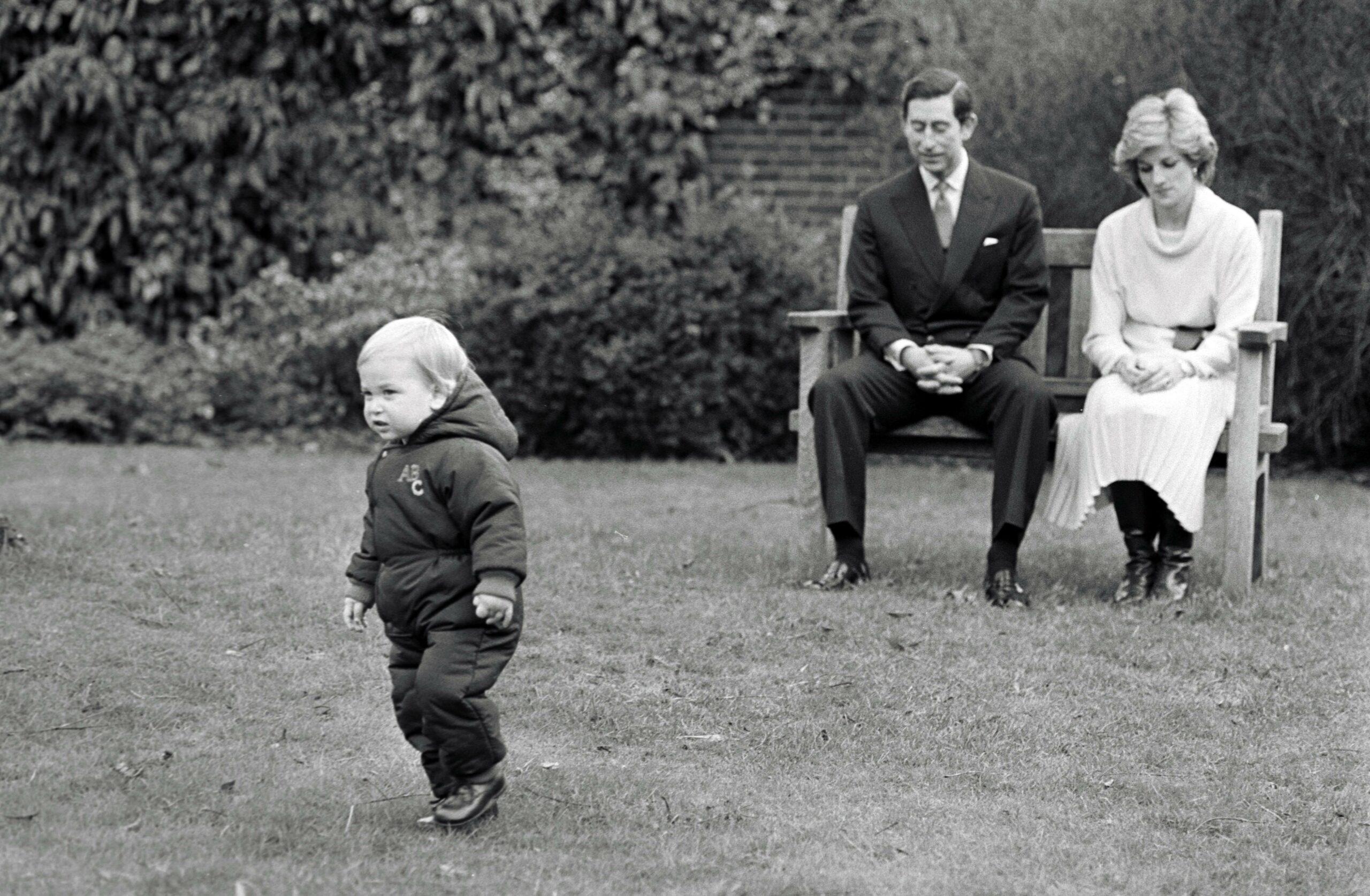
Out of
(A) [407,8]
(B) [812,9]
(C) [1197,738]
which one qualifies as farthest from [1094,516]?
(A) [407,8]

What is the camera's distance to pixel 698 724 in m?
4.57

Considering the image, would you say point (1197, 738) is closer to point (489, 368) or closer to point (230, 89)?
point (489, 368)

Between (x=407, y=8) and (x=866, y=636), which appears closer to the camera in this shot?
(x=866, y=636)

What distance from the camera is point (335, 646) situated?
5.20 meters

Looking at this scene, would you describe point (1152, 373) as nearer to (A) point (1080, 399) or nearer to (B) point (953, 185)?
A: (A) point (1080, 399)

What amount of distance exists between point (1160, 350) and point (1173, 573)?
79cm

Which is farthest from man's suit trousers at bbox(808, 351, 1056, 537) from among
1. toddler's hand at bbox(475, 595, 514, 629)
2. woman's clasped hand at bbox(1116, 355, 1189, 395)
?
toddler's hand at bbox(475, 595, 514, 629)

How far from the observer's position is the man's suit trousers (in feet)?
20.3

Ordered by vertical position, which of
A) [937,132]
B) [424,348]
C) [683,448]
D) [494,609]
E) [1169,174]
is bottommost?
[683,448]

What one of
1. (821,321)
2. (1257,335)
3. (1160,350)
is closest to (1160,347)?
(1160,350)

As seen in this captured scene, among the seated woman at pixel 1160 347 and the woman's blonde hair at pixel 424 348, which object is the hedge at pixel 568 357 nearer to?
the seated woman at pixel 1160 347

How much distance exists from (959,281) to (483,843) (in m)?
3.50

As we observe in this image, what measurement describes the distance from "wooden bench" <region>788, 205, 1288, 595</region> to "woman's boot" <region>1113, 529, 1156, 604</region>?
257 millimetres

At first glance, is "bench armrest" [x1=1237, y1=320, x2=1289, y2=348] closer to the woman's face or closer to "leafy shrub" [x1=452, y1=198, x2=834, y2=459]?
A: the woman's face
